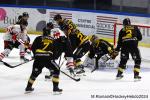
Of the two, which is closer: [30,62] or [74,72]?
[74,72]

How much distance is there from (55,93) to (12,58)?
3.82 m

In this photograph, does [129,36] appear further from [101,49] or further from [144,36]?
[144,36]

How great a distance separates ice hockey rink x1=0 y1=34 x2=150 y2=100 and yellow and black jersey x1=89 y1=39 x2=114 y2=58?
1.37 feet

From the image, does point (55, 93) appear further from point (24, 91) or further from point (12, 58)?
point (12, 58)

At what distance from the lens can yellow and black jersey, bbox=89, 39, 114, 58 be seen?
9.97 m

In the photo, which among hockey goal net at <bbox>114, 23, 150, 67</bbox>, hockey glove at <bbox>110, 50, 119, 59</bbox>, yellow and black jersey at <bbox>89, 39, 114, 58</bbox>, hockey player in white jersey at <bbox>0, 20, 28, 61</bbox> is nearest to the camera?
hockey glove at <bbox>110, 50, 119, 59</bbox>

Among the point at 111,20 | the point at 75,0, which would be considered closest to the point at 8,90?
the point at 111,20

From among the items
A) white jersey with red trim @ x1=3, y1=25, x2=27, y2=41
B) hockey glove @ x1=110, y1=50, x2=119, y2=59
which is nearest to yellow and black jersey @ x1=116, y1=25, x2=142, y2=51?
hockey glove @ x1=110, y1=50, x2=119, y2=59

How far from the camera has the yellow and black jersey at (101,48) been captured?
9969mm


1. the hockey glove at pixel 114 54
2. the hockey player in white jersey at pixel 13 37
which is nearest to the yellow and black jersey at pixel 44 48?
the hockey glove at pixel 114 54

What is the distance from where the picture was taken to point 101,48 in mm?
10039

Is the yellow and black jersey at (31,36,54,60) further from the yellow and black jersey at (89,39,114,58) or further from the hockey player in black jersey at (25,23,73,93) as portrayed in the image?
the yellow and black jersey at (89,39,114,58)

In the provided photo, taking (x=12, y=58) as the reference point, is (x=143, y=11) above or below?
above

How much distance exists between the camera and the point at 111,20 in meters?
13.9
